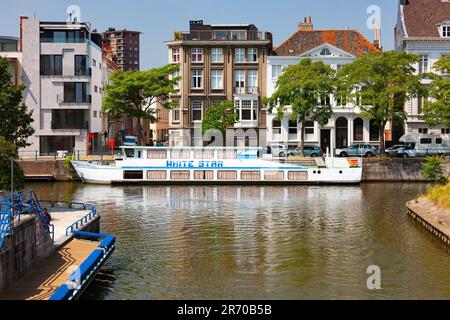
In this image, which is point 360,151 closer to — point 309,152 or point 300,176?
point 309,152

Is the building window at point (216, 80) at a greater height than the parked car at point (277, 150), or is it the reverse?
the building window at point (216, 80)

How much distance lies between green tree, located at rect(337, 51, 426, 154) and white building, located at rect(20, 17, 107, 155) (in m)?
30.0

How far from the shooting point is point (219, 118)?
76.1 metres

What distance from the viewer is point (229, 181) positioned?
62.9 meters

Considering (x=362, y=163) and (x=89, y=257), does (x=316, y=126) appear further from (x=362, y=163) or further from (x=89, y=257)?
(x=89, y=257)

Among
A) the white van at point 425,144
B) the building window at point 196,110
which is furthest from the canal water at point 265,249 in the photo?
the building window at point 196,110

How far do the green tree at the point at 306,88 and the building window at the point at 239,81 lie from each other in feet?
40.6

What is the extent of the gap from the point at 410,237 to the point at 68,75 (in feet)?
171

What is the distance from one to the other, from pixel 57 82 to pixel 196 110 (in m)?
16.8

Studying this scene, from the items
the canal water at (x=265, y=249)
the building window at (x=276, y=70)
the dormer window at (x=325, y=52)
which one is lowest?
the canal water at (x=265, y=249)

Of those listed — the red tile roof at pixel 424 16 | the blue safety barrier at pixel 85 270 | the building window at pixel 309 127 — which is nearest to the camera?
the blue safety barrier at pixel 85 270

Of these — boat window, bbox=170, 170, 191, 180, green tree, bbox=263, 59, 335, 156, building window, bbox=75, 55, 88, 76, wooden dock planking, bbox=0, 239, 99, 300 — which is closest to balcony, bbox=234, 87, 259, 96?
green tree, bbox=263, 59, 335, 156

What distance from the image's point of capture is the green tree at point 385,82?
6489 cm

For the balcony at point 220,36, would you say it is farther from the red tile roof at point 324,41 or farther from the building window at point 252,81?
the building window at point 252,81
